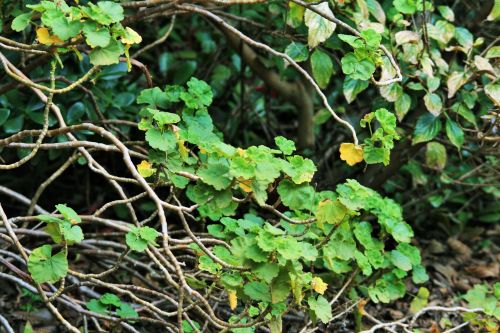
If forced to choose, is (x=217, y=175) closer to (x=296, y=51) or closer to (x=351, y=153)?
(x=351, y=153)

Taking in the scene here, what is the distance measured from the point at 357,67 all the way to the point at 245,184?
504mm

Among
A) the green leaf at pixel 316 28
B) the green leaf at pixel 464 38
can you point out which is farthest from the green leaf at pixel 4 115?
the green leaf at pixel 464 38

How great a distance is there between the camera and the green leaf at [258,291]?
187 centimetres

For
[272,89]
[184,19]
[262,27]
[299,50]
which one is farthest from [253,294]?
[184,19]

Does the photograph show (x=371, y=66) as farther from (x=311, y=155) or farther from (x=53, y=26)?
(x=311, y=155)

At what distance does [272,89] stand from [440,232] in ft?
3.52

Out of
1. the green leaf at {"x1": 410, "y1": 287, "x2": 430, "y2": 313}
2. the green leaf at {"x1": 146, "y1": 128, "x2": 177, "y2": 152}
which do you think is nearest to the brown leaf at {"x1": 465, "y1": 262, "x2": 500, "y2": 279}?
the green leaf at {"x1": 410, "y1": 287, "x2": 430, "y2": 313}

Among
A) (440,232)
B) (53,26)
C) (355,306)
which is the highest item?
(53,26)

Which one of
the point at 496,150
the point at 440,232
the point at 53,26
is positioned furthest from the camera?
the point at 440,232

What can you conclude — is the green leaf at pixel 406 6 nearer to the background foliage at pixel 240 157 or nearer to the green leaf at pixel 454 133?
the background foliage at pixel 240 157

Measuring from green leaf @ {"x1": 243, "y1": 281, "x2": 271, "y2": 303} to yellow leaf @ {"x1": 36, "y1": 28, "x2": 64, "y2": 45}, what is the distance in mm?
779

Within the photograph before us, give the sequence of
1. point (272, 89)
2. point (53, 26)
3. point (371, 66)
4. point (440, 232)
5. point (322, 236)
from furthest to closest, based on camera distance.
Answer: point (440, 232)
point (272, 89)
point (322, 236)
point (371, 66)
point (53, 26)

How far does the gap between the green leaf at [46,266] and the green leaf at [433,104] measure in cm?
130

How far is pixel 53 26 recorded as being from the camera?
70.7 inches
